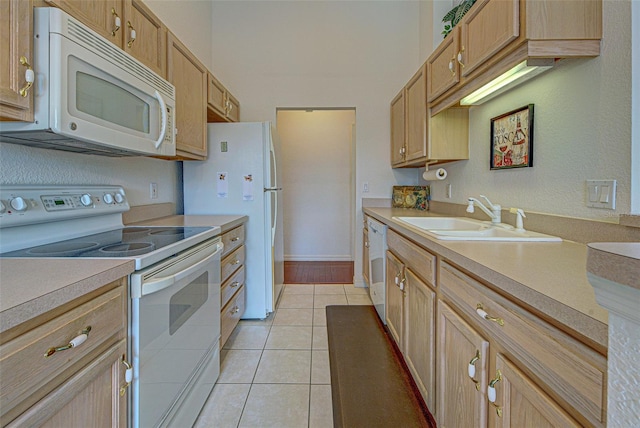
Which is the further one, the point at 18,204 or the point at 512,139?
the point at 512,139

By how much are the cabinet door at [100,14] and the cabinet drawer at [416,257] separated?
1685mm

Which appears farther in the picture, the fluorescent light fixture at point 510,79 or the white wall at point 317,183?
the white wall at point 317,183

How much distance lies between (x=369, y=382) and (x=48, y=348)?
5.09 ft

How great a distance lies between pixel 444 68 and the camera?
2.00 meters

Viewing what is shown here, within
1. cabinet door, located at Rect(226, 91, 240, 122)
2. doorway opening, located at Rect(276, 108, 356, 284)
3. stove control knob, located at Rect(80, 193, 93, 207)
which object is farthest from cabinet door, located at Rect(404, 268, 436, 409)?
doorway opening, located at Rect(276, 108, 356, 284)

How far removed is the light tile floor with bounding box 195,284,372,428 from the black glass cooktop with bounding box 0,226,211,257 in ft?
2.98

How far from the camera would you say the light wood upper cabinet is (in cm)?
256

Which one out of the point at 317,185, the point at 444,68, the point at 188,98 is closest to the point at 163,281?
the point at 188,98

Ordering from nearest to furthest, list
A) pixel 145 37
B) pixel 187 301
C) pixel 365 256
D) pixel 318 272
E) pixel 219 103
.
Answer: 1. pixel 187 301
2. pixel 145 37
3. pixel 219 103
4. pixel 365 256
5. pixel 318 272

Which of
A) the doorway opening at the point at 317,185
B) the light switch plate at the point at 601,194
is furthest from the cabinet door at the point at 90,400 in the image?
the doorway opening at the point at 317,185

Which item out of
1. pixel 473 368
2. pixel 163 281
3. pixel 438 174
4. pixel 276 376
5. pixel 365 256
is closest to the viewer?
pixel 473 368

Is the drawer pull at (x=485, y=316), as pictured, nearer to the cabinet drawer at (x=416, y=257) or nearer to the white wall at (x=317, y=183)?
the cabinet drawer at (x=416, y=257)

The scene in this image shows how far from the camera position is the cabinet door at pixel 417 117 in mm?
2418

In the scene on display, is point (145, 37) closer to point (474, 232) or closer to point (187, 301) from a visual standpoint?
point (187, 301)
